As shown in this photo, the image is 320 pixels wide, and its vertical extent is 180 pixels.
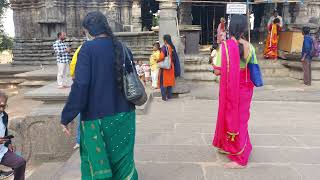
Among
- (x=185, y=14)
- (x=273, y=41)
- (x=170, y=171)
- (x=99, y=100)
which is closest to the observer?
(x=99, y=100)

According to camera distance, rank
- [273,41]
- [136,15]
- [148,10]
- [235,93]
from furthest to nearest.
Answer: [148,10]
[136,15]
[273,41]
[235,93]

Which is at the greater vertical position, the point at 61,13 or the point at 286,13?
the point at 61,13

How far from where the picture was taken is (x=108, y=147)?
2.98 m

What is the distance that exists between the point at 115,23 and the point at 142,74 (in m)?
7.14

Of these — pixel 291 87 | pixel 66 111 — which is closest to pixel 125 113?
pixel 66 111

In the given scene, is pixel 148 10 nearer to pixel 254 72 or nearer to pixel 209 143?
pixel 209 143

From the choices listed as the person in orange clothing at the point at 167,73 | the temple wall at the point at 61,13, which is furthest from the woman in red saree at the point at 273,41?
the temple wall at the point at 61,13

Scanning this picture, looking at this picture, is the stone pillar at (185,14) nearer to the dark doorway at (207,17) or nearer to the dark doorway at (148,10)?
the dark doorway at (207,17)

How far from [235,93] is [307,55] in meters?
7.09

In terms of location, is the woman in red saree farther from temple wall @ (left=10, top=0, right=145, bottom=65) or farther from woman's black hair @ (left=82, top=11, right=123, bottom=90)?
woman's black hair @ (left=82, top=11, right=123, bottom=90)

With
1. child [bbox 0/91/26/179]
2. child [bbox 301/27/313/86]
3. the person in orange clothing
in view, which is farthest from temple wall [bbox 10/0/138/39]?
child [bbox 0/91/26/179]

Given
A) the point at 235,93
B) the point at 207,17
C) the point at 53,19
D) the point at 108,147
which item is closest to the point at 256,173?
the point at 235,93

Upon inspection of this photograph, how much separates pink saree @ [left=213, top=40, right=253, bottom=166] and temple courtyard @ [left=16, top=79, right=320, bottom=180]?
0.24 metres

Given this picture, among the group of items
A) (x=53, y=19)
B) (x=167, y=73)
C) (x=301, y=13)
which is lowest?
(x=167, y=73)
